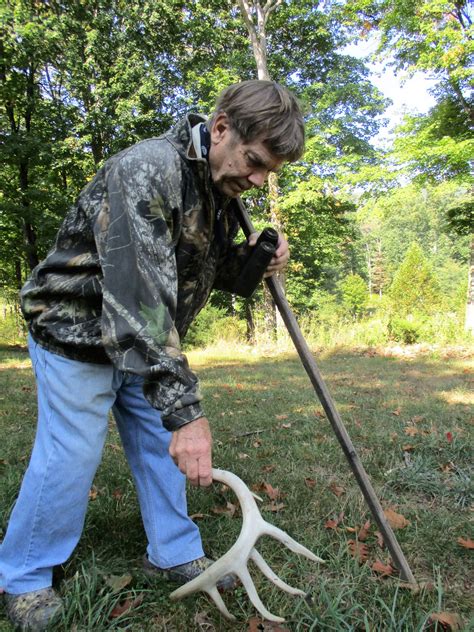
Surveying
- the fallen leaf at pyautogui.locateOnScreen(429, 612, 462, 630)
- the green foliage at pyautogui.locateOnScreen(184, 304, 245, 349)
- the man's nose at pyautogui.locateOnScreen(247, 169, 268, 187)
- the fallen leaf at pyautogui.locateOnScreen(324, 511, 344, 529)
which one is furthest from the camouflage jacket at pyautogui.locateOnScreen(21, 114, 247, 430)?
the green foliage at pyautogui.locateOnScreen(184, 304, 245, 349)

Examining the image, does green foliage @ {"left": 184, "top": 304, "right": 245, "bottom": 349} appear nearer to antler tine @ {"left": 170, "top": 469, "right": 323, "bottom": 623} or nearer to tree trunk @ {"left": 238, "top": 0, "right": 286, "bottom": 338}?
tree trunk @ {"left": 238, "top": 0, "right": 286, "bottom": 338}

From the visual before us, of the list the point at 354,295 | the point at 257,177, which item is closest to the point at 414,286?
the point at 354,295

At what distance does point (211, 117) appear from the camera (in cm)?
167

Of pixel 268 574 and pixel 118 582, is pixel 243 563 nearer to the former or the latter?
pixel 268 574

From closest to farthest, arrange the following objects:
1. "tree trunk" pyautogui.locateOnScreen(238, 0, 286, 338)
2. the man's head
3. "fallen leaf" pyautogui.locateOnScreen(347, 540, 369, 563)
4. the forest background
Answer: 1. the man's head
2. "fallen leaf" pyautogui.locateOnScreen(347, 540, 369, 563)
3. the forest background
4. "tree trunk" pyautogui.locateOnScreen(238, 0, 286, 338)

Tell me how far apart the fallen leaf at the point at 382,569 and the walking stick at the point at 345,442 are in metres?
0.06

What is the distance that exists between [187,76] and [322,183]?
6570 millimetres

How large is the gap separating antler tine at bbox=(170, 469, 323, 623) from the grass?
0.14 metres

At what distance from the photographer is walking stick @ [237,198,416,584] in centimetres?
190

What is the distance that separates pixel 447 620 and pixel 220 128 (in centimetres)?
185

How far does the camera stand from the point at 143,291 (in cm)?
138

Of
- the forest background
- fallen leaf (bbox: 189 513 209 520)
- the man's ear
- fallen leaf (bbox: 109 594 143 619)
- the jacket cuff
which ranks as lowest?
fallen leaf (bbox: 109 594 143 619)

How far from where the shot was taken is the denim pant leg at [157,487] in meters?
1.97

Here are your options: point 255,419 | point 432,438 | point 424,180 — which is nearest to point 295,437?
point 255,419
